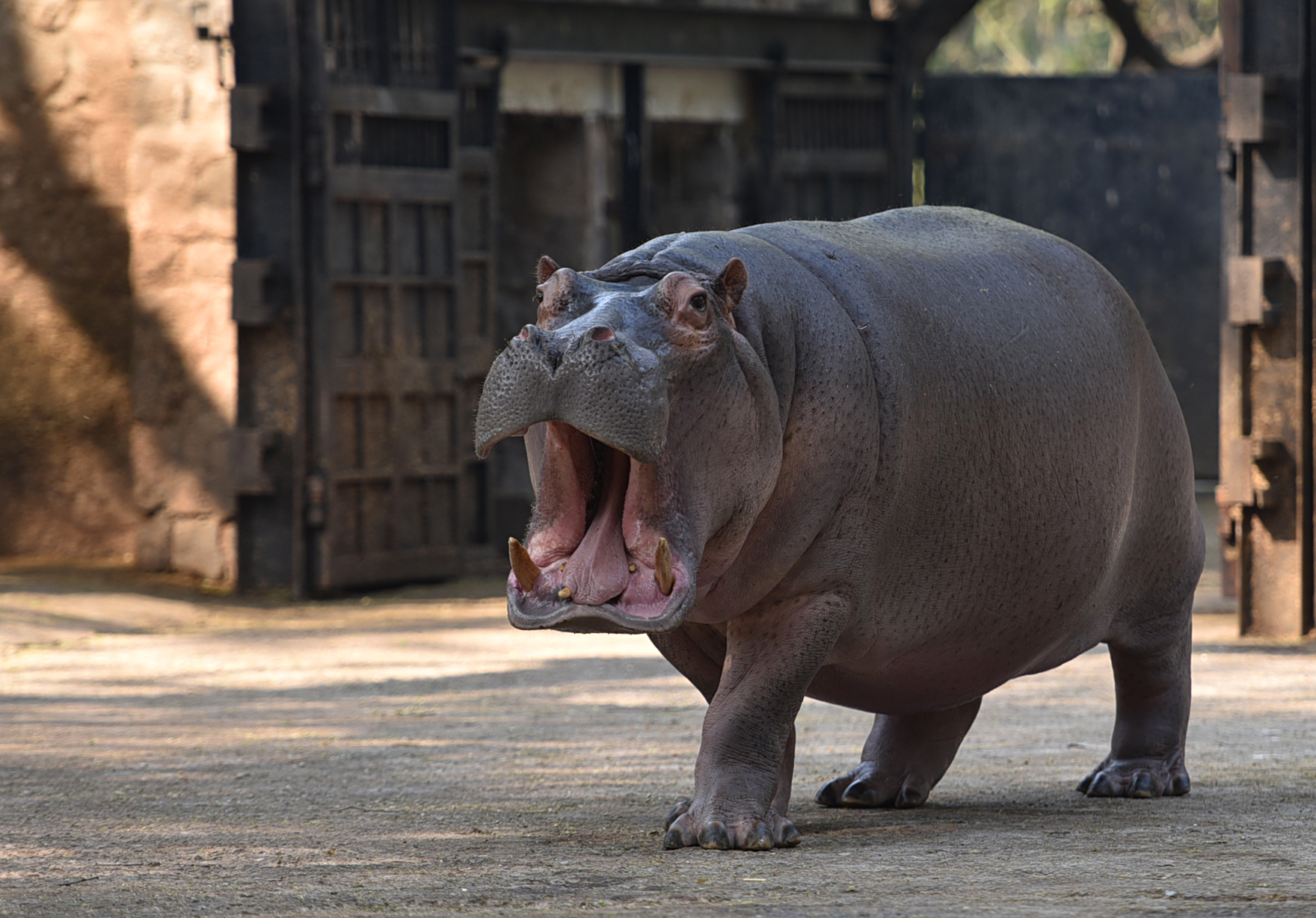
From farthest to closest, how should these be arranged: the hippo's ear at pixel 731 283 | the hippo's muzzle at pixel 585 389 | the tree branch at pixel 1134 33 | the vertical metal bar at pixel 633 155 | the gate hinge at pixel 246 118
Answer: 1. the tree branch at pixel 1134 33
2. the vertical metal bar at pixel 633 155
3. the gate hinge at pixel 246 118
4. the hippo's ear at pixel 731 283
5. the hippo's muzzle at pixel 585 389

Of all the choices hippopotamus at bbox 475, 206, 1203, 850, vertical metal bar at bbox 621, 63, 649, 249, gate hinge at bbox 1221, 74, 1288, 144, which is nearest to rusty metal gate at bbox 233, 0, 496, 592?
vertical metal bar at bbox 621, 63, 649, 249

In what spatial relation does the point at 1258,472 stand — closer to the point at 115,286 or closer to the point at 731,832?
the point at 731,832

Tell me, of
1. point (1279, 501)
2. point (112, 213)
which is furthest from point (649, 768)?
point (112, 213)

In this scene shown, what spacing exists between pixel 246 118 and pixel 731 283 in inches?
241

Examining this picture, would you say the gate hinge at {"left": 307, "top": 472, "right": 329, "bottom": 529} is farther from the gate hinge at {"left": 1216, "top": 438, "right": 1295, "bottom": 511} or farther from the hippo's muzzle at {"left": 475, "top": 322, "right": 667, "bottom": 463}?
the hippo's muzzle at {"left": 475, "top": 322, "right": 667, "bottom": 463}

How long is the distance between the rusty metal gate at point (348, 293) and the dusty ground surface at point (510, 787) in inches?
34.0

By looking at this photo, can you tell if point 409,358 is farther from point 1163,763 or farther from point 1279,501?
point 1163,763

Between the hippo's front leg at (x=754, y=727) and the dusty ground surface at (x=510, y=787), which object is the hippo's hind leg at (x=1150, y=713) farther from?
the hippo's front leg at (x=754, y=727)

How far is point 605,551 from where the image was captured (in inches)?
141

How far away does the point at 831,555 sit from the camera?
13.1ft

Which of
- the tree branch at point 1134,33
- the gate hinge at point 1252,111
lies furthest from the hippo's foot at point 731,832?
the tree branch at point 1134,33

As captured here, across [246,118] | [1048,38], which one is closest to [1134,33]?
[246,118]

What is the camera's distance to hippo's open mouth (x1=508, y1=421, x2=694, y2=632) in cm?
351

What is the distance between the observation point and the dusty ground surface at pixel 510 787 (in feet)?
11.4
